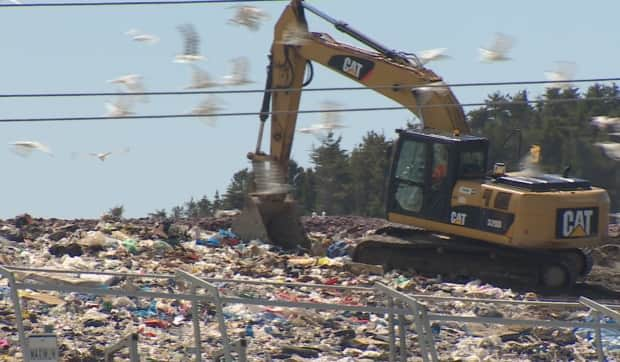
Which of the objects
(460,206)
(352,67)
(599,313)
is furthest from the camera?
(352,67)

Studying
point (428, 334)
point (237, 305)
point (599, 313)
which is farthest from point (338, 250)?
point (428, 334)

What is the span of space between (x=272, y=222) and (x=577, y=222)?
505cm

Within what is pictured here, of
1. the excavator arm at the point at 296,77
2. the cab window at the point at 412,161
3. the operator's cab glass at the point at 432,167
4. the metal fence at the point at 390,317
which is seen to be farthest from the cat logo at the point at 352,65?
the metal fence at the point at 390,317

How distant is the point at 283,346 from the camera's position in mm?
11219

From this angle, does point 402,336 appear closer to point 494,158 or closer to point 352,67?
point 352,67

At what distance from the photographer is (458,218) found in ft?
66.3

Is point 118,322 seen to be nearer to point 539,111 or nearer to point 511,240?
point 511,240

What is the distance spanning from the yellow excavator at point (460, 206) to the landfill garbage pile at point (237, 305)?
1.73 feet

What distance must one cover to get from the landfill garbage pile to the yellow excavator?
53 cm

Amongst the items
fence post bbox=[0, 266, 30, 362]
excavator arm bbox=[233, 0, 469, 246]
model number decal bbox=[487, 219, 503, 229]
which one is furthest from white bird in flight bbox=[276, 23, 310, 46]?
fence post bbox=[0, 266, 30, 362]

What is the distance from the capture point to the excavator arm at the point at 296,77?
21.6 m

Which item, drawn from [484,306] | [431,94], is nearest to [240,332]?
[484,306]

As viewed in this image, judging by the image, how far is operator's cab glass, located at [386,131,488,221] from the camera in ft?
66.1

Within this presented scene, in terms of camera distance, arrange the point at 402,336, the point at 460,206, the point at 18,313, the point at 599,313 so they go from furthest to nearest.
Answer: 1. the point at 460,206
2. the point at 18,313
3. the point at 402,336
4. the point at 599,313
